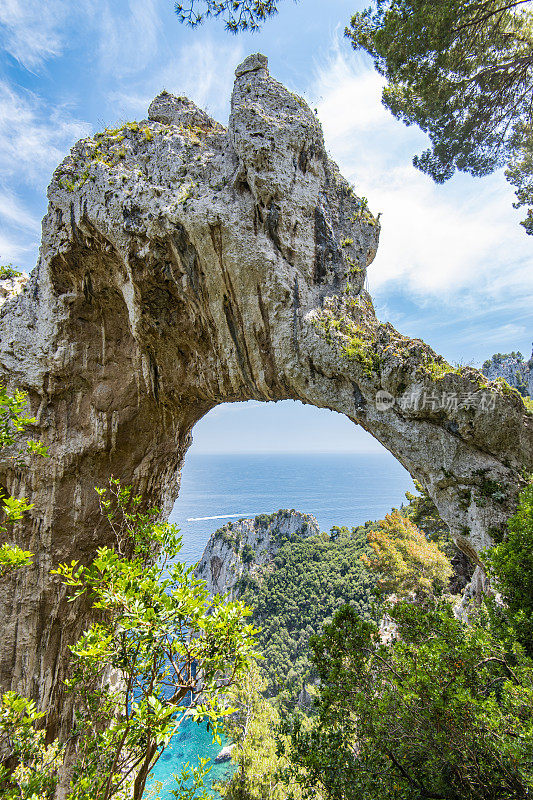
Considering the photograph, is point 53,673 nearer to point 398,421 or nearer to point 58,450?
point 58,450

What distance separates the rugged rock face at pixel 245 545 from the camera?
1986 inches

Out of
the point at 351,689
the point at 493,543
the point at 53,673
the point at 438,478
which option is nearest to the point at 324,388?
the point at 438,478

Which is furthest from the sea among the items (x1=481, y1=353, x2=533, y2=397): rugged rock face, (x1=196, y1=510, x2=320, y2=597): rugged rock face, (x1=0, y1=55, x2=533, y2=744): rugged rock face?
(x1=0, y1=55, x2=533, y2=744): rugged rock face

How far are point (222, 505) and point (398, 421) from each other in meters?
95.7

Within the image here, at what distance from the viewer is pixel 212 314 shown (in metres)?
8.98

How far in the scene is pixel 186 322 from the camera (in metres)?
9.38

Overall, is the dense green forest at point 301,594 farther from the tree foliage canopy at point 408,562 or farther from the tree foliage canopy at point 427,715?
the tree foliage canopy at point 427,715

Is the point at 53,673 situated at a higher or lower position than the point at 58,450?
lower

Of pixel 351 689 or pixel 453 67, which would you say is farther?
pixel 453 67

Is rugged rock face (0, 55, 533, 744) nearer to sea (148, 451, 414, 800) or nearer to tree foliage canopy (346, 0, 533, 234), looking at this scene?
tree foliage canopy (346, 0, 533, 234)

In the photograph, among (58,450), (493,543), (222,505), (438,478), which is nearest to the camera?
(493,543)

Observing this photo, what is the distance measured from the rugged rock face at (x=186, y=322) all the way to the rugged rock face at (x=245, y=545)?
43.8 metres

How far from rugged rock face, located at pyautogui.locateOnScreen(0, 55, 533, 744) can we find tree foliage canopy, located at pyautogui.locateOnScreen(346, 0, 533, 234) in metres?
2.38

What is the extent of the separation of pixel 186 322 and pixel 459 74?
9.22 m
